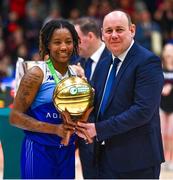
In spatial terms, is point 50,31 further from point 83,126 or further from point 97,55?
point 97,55

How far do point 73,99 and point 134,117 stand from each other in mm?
423

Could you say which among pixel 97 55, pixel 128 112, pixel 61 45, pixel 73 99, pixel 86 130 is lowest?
pixel 86 130

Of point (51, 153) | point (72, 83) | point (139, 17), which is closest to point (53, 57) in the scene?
point (72, 83)

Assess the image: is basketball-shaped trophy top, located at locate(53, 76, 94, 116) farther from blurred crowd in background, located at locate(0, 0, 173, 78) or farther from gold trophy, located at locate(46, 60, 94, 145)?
blurred crowd in background, located at locate(0, 0, 173, 78)

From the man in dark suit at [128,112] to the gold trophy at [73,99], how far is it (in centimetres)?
9

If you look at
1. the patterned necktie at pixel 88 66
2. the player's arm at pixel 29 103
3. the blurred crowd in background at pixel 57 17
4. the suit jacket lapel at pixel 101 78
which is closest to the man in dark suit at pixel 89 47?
the patterned necktie at pixel 88 66

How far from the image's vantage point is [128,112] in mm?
3773

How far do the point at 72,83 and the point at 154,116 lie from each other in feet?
2.10

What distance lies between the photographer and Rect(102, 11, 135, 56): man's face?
3.91m

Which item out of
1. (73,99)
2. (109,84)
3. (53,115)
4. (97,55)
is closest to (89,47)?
(97,55)

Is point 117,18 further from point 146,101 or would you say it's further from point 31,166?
point 31,166

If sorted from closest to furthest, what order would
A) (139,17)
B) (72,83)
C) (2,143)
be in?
(72,83), (2,143), (139,17)

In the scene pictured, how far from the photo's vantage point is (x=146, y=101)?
3777 mm

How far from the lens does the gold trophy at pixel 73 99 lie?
3725 millimetres
